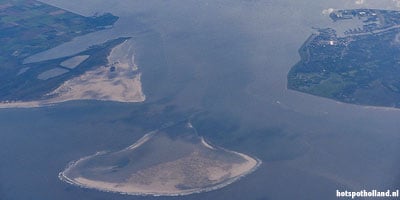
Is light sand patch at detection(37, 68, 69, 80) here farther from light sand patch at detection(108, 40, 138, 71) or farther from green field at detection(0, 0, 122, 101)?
light sand patch at detection(108, 40, 138, 71)

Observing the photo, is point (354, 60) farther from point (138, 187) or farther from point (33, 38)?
point (33, 38)

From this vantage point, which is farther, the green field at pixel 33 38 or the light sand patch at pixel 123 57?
the light sand patch at pixel 123 57

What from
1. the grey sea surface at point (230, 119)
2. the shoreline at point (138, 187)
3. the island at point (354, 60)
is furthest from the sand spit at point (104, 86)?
the island at point (354, 60)

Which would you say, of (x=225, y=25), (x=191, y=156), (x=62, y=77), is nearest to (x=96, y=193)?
(x=191, y=156)

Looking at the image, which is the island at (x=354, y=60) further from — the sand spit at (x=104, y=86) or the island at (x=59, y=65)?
the island at (x=59, y=65)

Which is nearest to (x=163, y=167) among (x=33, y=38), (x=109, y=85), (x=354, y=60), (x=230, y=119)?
(x=230, y=119)

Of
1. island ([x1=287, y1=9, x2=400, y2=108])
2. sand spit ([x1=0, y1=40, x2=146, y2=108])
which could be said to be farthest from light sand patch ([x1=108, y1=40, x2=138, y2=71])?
island ([x1=287, y1=9, x2=400, y2=108])
